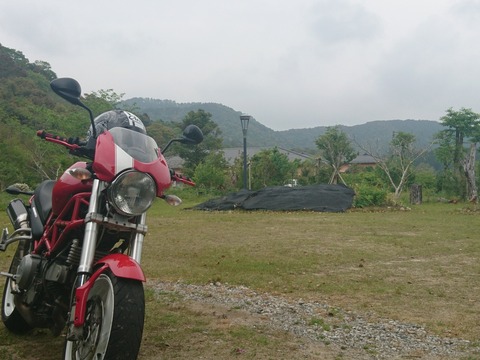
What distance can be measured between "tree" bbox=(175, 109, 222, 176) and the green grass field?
1092 inches

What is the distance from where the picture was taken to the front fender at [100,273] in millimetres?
2504

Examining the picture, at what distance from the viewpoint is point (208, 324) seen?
13.1ft

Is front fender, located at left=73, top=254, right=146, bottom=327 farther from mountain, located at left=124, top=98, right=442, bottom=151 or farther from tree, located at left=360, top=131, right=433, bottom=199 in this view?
mountain, located at left=124, top=98, right=442, bottom=151

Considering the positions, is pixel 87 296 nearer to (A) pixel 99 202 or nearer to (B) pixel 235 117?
(A) pixel 99 202

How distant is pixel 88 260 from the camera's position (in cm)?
261

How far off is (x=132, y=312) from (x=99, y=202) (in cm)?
62

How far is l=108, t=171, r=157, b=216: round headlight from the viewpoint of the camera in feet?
8.59

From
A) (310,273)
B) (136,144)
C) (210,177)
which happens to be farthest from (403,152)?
(136,144)

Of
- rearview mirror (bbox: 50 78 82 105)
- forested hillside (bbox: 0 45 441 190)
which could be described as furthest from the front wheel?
forested hillside (bbox: 0 45 441 190)

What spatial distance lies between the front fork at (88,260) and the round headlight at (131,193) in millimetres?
131

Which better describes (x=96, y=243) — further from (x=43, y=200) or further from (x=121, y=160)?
(x=43, y=200)

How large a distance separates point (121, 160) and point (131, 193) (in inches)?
7.5

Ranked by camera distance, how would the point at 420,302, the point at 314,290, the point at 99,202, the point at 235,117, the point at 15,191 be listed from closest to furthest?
the point at 99,202 < the point at 15,191 < the point at 420,302 < the point at 314,290 < the point at 235,117

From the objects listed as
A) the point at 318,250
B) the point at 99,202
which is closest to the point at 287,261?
the point at 318,250
